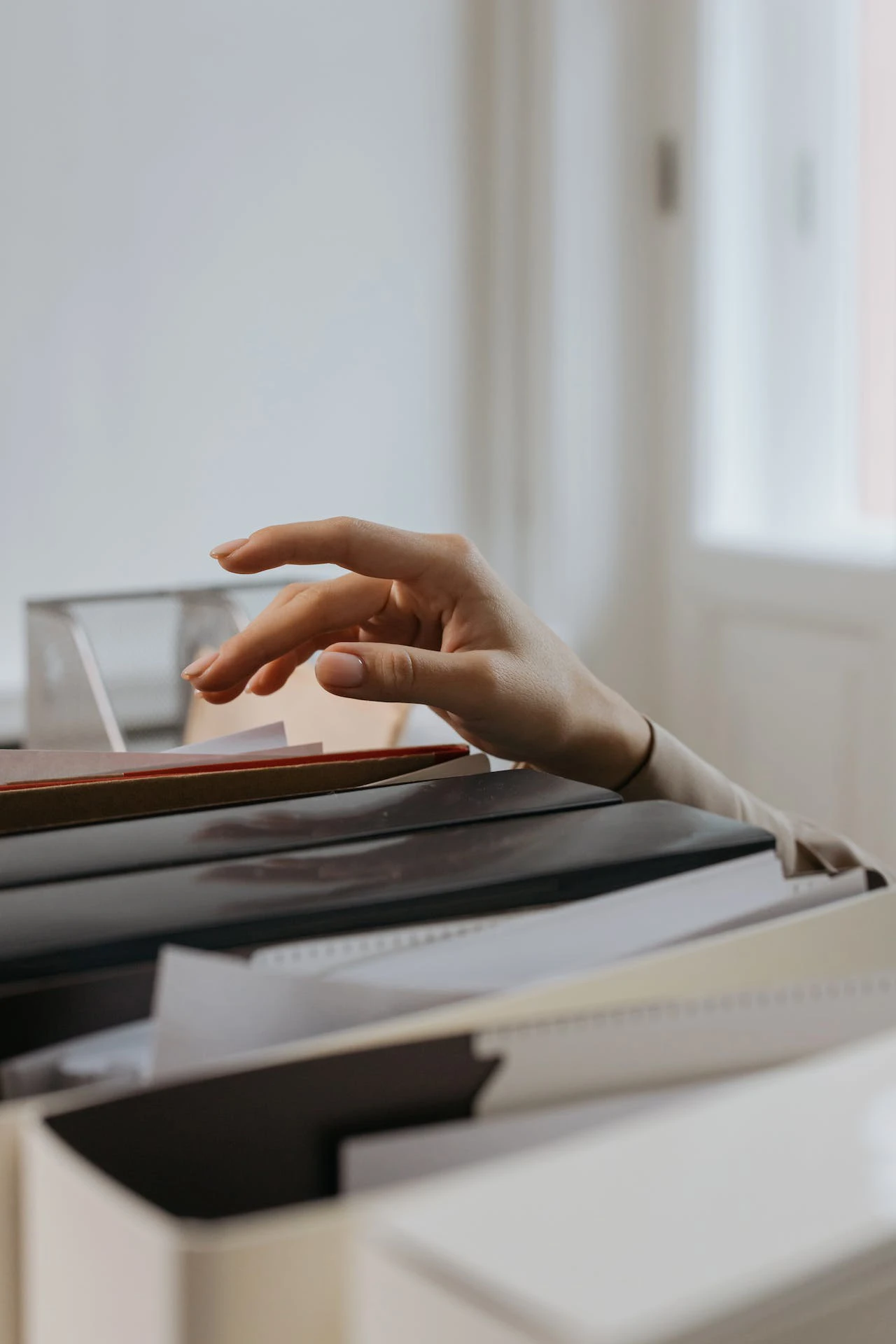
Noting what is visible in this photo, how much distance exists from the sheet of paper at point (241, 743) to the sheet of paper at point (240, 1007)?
190 mm

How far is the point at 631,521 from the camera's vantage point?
2414mm

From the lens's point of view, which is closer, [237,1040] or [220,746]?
[237,1040]

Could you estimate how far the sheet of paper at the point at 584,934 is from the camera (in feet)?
0.78

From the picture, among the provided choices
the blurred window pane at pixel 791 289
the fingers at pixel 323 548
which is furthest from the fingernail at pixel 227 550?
the blurred window pane at pixel 791 289

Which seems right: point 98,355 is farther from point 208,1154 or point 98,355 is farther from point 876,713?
point 208,1154

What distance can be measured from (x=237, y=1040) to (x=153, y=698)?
0.94m

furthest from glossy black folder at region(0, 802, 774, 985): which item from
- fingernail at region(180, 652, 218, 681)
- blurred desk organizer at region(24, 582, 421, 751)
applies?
blurred desk organizer at region(24, 582, 421, 751)

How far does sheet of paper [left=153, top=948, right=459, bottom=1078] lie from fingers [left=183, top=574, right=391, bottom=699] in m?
0.29

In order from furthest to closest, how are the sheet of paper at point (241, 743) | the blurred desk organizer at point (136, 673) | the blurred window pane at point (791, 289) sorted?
the blurred window pane at point (791, 289)
the blurred desk organizer at point (136, 673)
the sheet of paper at point (241, 743)

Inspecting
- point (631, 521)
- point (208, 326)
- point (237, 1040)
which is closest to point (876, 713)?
point (631, 521)

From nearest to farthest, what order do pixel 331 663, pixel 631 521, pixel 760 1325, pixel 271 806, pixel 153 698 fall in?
pixel 760 1325 → pixel 271 806 → pixel 331 663 → pixel 153 698 → pixel 631 521

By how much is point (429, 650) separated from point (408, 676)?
4 cm

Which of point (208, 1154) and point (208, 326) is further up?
point (208, 326)

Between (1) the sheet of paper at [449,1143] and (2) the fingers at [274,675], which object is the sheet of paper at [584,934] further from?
(2) the fingers at [274,675]
